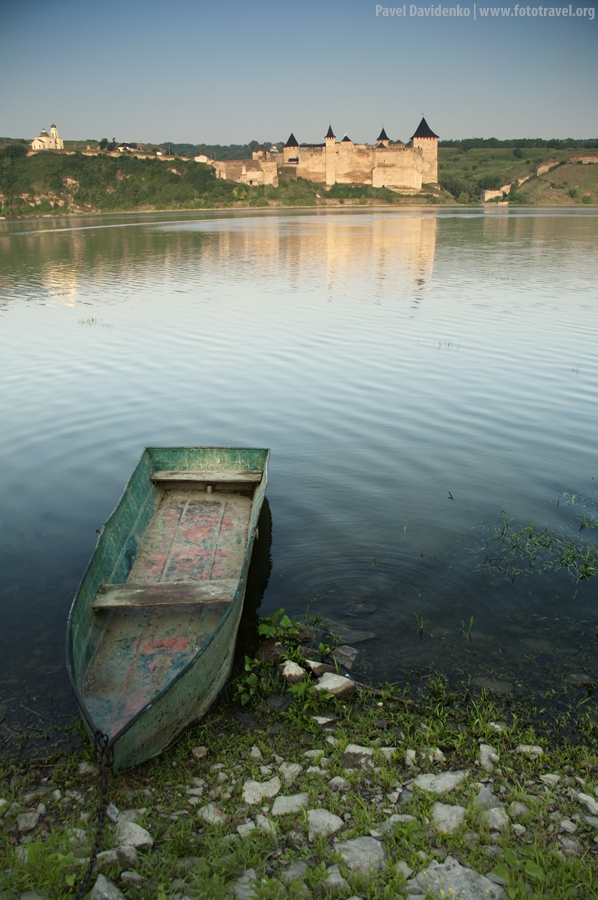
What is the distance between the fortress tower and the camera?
128 m

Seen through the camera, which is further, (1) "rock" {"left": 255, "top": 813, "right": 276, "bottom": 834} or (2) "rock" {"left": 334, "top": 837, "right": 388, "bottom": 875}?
(1) "rock" {"left": 255, "top": 813, "right": 276, "bottom": 834}

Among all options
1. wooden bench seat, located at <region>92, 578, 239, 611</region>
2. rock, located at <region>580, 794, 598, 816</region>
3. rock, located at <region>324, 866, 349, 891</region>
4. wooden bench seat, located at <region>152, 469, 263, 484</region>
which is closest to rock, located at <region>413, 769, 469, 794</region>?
rock, located at <region>580, 794, 598, 816</region>

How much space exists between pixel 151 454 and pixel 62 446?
2.96 meters

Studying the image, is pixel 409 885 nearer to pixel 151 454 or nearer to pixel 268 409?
pixel 151 454

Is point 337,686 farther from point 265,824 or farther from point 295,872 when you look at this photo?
point 295,872

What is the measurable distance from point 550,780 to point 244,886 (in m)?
1.94

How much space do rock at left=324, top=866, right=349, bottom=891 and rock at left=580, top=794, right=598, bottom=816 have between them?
4.91 feet

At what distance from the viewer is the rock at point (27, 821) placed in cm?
371

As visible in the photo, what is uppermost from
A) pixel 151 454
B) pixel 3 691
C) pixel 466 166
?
pixel 466 166

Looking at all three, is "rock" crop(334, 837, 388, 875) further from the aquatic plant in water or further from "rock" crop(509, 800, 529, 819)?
the aquatic plant in water

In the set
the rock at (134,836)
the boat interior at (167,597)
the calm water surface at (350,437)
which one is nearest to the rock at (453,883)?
the rock at (134,836)

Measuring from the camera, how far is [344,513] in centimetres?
786

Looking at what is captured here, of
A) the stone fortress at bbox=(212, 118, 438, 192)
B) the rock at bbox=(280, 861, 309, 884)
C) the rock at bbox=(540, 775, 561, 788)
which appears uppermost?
the stone fortress at bbox=(212, 118, 438, 192)

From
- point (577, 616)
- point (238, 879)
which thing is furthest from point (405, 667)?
point (238, 879)
